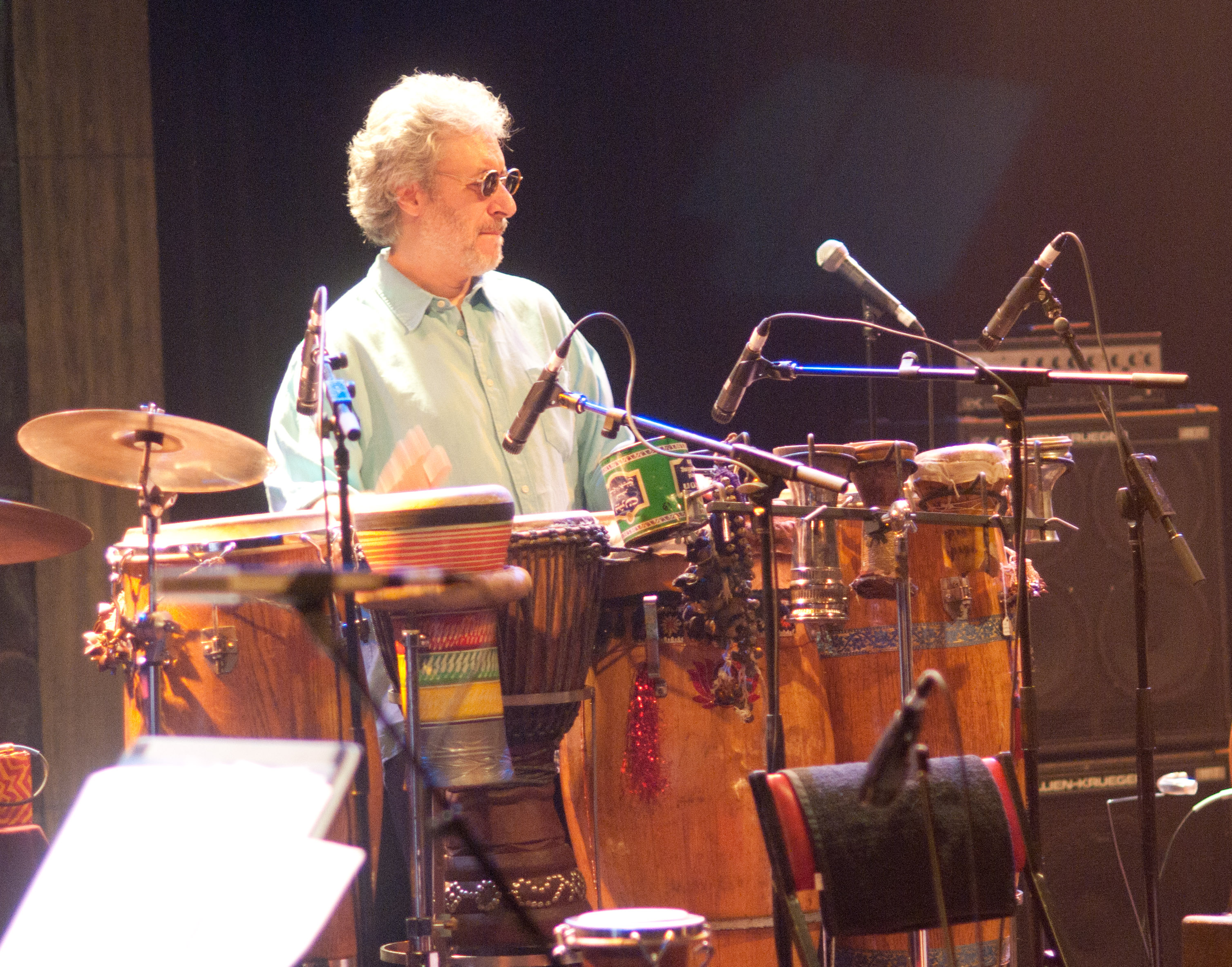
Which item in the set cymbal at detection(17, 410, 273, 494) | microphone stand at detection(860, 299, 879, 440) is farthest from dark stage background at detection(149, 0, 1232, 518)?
cymbal at detection(17, 410, 273, 494)

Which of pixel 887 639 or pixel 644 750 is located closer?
pixel 644 750

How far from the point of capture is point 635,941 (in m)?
1.87

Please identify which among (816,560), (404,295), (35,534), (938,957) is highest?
(404,295)

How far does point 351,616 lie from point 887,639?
1.21 m

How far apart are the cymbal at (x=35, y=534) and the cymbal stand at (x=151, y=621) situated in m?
0.23

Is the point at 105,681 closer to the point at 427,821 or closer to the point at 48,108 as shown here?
the point at 48,108

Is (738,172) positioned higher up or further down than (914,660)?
higher up

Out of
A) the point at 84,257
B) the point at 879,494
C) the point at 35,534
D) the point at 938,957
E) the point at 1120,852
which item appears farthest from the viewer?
the point at 84,257

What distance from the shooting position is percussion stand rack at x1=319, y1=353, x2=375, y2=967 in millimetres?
2428

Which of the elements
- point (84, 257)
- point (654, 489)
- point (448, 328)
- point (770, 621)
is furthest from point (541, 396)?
point (84, 257)

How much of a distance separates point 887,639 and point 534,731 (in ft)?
2.63

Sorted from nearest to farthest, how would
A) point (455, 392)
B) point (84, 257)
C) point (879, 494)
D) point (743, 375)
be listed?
point (743, 375) < point (879, 494) < point (455, 392) < point (84, 257)

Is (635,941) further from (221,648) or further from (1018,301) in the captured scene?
(1018,301)

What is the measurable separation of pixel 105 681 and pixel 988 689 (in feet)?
9.23
